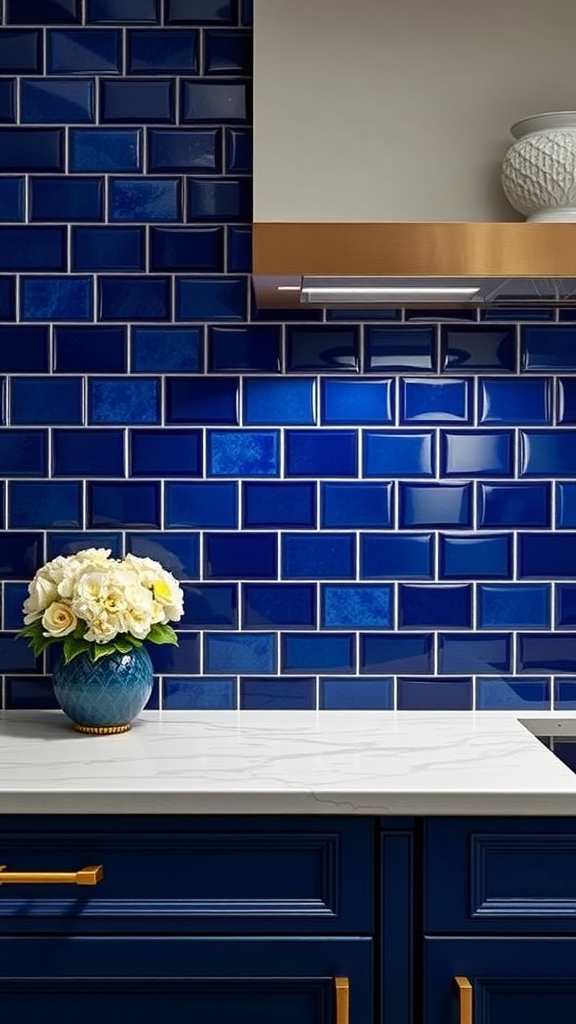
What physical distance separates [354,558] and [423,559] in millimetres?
140

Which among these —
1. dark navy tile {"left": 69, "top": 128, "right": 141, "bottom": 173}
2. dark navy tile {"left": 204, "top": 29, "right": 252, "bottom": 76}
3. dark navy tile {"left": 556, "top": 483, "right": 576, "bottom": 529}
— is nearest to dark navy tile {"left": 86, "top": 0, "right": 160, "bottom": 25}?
dark navy tile {"left": 204, "top": 29, "right": 252, "bottom": 76}

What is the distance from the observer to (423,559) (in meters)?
2.25

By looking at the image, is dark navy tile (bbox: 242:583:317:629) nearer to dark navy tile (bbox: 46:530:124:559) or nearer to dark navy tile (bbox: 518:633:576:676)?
dark navy tile (bbox: 46:530:124:559)

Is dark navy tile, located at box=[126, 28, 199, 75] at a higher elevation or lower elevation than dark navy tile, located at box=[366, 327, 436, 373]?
higher

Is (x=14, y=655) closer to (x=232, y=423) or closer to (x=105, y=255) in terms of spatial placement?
(x=232, y=423)

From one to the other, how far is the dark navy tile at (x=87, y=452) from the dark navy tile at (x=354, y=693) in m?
0.61

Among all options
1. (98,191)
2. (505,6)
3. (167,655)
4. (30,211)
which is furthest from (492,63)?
(167,655)

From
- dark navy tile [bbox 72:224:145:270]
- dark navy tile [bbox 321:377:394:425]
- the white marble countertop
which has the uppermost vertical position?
dark navy tile [bbox 72:224:145:270]

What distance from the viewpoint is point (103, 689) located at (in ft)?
6.50

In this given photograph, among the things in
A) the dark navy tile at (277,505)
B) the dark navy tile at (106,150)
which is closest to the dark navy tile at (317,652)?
the dark navy tile at (277,505)

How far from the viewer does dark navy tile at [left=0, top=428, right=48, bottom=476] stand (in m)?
2.24
